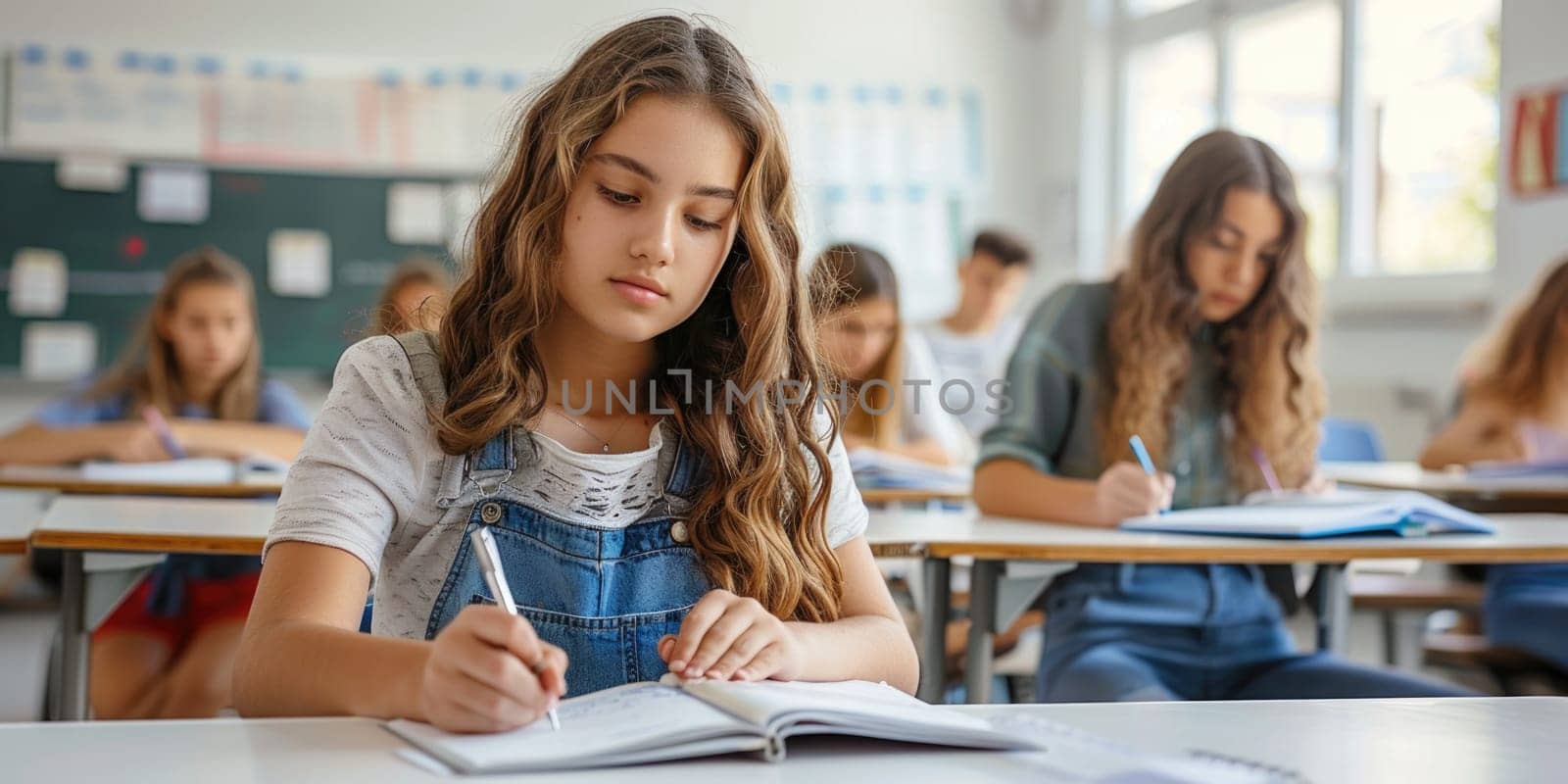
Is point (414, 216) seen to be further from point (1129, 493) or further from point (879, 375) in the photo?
point (1129, 493)

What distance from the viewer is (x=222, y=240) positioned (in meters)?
5.36

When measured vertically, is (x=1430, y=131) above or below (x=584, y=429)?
above

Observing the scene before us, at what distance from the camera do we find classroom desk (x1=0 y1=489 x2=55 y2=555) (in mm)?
1807

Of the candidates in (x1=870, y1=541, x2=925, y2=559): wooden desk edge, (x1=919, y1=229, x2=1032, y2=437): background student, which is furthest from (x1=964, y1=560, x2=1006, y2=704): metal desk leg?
(x1=919, y1=229, x2=1032, y2=437): background student

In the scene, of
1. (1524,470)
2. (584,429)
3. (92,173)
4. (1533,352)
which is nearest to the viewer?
(584,429)

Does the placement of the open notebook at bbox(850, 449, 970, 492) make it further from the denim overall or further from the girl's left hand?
the girl's left hand

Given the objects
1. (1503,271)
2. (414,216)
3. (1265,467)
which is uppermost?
(414,216)

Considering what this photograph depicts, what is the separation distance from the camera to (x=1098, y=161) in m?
6.08

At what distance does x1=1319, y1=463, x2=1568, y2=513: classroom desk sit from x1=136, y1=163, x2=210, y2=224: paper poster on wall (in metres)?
3.99

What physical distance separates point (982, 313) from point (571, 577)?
376 cm

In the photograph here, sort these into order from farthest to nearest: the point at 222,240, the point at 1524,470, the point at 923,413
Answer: the point at 222,240, the point at 923,413, the point at 1524,470

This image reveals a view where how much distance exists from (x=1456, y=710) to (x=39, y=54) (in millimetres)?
5350

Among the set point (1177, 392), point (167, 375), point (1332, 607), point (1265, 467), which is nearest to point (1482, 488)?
point (1332, 607)

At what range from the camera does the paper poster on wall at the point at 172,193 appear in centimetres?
527
